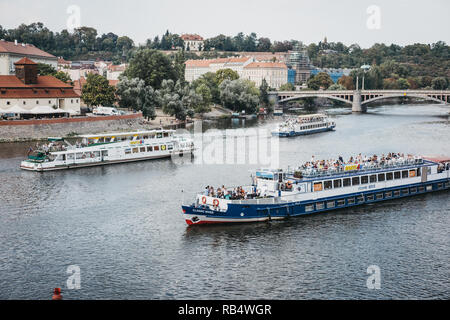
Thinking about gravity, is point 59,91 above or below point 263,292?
above

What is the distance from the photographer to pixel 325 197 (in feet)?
123

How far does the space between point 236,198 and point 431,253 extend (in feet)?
37.0

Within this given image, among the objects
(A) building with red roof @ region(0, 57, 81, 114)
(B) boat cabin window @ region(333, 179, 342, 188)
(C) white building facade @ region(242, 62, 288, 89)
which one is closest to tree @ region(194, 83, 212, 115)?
(A) building with red roof @ region(0, 57, 81, 114)

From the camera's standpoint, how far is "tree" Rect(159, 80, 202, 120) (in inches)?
3590

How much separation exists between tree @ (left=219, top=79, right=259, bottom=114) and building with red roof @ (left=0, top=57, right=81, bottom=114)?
39.5 meters

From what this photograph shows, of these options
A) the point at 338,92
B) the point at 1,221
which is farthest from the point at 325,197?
the point at 338,92

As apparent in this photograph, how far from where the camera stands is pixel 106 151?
55281 mm

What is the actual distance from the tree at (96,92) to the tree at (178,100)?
9594mm

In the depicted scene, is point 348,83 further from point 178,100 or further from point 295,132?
point 295,132

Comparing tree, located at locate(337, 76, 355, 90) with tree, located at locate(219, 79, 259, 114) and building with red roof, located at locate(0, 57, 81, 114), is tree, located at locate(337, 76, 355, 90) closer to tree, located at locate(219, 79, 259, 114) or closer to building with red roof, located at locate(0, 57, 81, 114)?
tree, located at locate(219, 79, 259, 114)

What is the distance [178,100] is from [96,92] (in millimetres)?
13493

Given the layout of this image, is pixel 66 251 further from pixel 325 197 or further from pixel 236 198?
pixel 325 197

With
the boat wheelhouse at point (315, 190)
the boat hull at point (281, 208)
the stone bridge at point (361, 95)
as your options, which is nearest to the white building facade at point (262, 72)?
the stone bridge at point (361, 95)

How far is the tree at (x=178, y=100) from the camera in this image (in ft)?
299
